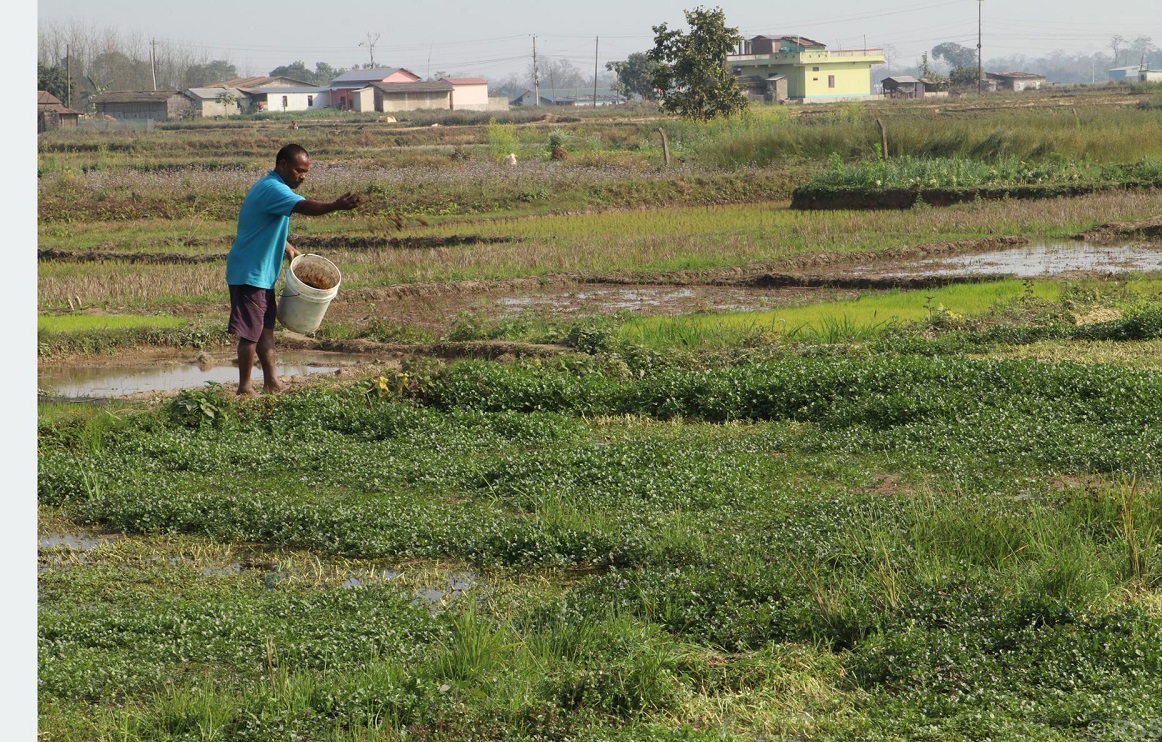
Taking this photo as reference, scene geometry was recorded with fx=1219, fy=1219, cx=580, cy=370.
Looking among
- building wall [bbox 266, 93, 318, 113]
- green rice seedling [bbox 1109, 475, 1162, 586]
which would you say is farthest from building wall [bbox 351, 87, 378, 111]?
green rice seedling [bbox 1109, 475, 1162, 586]

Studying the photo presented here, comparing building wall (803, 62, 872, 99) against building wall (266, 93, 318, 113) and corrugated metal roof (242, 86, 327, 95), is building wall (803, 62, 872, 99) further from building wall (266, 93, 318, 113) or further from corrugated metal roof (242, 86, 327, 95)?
building wall (266, 93, 318, 113)

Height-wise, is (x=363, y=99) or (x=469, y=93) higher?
(x=469, y=93)

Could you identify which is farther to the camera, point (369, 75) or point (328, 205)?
point (369, 75)

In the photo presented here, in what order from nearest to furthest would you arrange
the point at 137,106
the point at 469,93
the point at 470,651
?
1. the point at 470,651
2. the point at 137,106
3. the point at 469,93

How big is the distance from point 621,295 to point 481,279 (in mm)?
2106

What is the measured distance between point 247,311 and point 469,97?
300 feet

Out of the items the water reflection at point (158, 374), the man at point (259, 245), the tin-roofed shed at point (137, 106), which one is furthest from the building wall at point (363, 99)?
the man at point (259, 245)

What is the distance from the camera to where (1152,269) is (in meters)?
16.6

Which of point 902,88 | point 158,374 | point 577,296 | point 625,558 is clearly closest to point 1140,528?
point 625,558

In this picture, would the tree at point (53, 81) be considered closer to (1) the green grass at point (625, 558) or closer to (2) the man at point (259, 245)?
(2) the man at point (259, 245)

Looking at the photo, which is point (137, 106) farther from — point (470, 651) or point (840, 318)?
point (470, 651)

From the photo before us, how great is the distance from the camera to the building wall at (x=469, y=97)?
95250mm

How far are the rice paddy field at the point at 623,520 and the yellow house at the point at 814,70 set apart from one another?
2638 inches

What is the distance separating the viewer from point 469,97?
9794 cm
